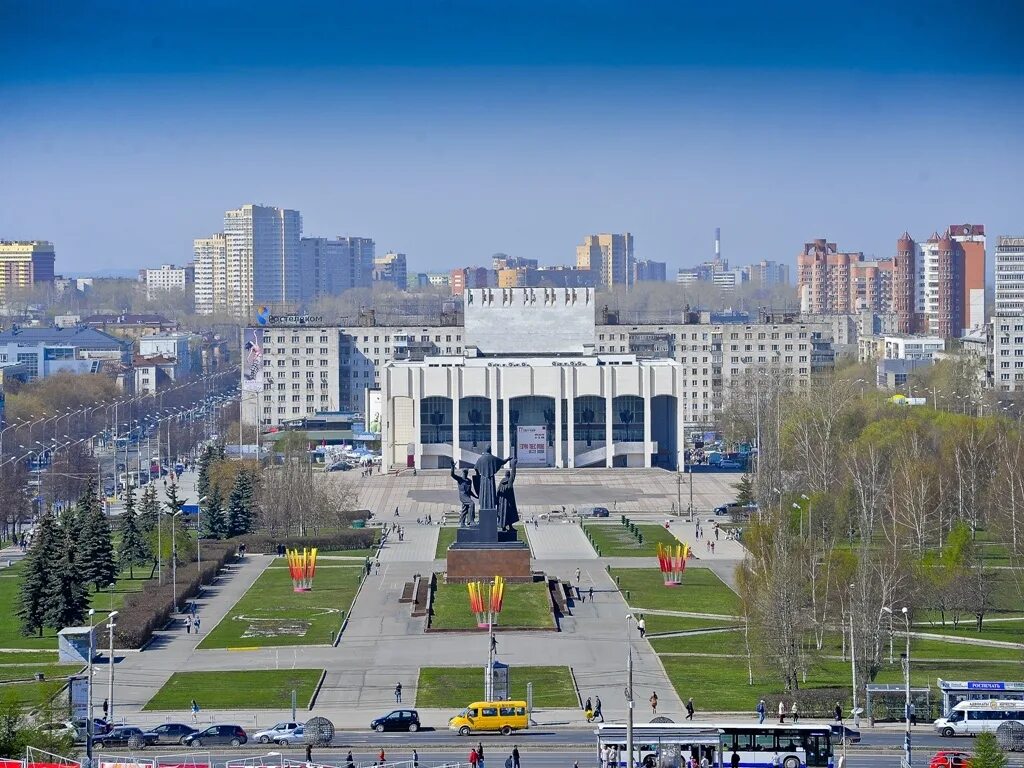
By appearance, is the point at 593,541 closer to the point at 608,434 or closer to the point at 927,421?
the point at 927,421

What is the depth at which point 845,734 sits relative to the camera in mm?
38531

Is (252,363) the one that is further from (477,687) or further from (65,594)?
(477,687)

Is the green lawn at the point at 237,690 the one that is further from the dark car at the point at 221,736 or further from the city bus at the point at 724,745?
the city bus at the point at 724,745

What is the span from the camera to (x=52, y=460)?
313ft

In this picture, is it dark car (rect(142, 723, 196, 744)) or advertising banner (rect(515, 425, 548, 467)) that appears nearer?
dark car (rect(142, 723, 196, 744))

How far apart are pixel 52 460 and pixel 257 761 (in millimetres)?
60828

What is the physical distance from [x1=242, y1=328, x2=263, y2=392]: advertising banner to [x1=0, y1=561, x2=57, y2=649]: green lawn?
51.0 meters

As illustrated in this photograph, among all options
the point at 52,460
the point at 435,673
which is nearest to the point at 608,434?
the point at 52,460

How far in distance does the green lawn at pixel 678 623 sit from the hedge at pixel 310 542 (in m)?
19.6

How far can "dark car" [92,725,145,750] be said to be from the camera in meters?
38.9

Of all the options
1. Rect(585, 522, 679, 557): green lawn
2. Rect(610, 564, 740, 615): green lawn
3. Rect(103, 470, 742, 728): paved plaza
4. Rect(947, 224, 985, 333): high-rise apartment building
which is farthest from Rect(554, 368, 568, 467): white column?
Rect(947, 224, 985, 333): high-rise apartment building

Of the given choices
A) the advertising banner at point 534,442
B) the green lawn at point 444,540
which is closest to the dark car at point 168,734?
the green lawn at point 444,540

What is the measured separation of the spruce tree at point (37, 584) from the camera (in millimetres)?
53875

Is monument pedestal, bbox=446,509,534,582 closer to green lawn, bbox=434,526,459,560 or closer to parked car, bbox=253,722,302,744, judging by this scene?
green lawn, bbox=434,526,459,560
